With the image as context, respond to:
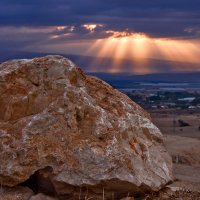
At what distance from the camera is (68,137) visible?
881 cm

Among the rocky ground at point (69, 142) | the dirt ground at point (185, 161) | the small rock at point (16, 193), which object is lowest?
the dirt ground at point (185, 161)

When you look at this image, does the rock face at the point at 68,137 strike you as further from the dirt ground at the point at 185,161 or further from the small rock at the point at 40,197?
the dirt ground at the point at 185,161

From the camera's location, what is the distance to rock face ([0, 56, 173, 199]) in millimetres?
8664

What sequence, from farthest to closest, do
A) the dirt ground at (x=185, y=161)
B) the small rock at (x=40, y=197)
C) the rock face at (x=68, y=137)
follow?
the dirt ground at (x=185, y=161) → the small rock at (x=40, y=197) → the rock face at (x=68, y=137)

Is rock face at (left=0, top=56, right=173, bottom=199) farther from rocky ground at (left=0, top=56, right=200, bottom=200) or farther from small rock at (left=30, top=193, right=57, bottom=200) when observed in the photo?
small rock at (left=30, top=193, right=57, bottom=200)

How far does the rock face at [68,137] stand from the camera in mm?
8664

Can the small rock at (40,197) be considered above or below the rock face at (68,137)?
below

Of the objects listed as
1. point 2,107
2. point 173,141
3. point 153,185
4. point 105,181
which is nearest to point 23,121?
point 2,107

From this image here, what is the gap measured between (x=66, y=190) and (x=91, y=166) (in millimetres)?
450

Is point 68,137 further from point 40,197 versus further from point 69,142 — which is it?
point 40,197

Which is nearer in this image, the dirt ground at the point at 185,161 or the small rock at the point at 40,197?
the small rock at the point at 40,197

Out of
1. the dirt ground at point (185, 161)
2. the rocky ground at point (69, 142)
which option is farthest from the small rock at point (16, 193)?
the dirt ground at point (185, 161)

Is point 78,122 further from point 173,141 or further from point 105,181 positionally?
point 173,141

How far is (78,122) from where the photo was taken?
9008 mm
